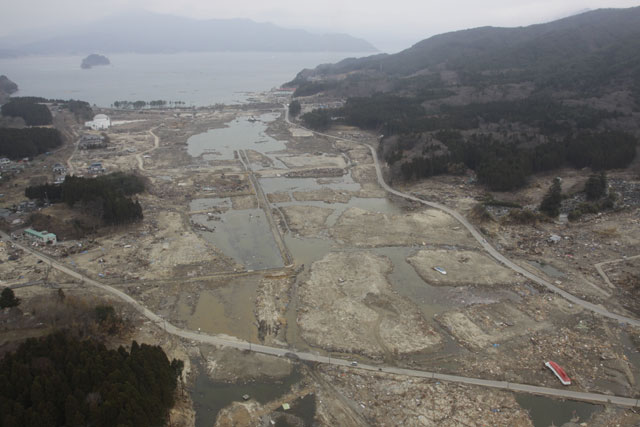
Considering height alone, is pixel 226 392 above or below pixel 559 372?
above

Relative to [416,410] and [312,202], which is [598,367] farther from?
[312,202]

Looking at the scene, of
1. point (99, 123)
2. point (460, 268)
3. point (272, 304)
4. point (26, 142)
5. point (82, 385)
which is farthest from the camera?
point (99, 123)

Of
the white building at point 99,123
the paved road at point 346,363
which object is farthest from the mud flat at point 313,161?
the white building at point 99,123

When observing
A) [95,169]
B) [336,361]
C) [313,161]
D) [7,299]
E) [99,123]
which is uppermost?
[99,123]

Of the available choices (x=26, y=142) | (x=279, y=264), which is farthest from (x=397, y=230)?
(x=26, y=142)

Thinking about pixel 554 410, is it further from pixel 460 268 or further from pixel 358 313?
pixel 460 268

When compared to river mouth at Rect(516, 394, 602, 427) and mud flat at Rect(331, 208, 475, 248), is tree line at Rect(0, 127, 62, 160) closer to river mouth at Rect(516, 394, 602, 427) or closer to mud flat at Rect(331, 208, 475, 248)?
mud flat at Rect(331, 208, 475, 248)
